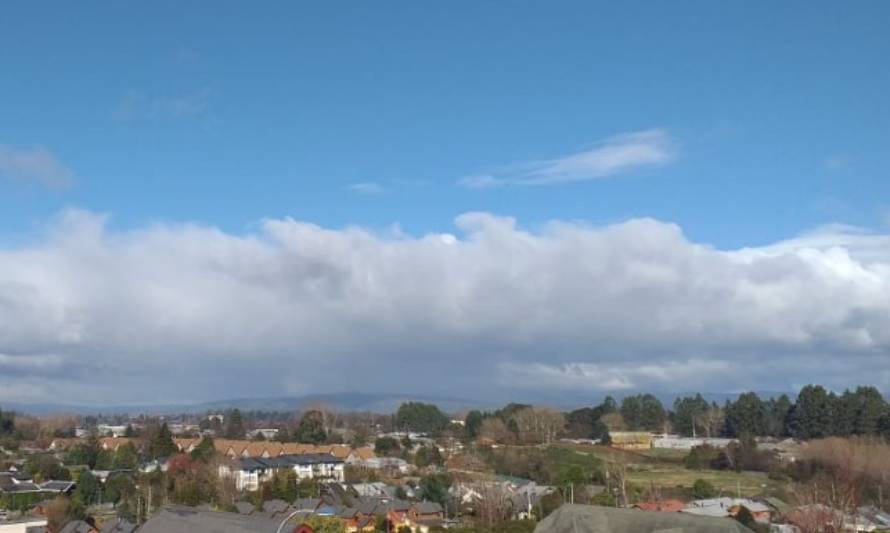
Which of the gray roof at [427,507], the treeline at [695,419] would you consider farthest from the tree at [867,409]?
the gray roof at [427,507]

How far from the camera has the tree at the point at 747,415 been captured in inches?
3556

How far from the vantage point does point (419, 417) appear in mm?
114375

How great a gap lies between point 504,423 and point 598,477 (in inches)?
1124

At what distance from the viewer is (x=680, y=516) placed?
87.7ft

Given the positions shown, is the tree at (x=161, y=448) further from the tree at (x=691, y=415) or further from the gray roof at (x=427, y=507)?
the tree at (x=691, y=415)

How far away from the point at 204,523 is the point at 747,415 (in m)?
75.0

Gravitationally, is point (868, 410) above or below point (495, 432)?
above

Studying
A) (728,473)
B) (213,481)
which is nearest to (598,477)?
(728,473)

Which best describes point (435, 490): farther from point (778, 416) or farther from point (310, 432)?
point (778, 416)

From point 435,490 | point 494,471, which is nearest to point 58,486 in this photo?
point 435,490

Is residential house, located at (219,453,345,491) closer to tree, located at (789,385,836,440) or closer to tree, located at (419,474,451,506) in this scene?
tree, located at (419,474,451,506)

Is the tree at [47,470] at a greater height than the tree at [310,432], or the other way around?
the tree at [310,432]

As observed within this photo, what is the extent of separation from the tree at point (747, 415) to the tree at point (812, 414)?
10.0 feet

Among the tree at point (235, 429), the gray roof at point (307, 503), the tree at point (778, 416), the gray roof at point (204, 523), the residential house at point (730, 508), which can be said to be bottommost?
the gray roof at point (307, 503)
